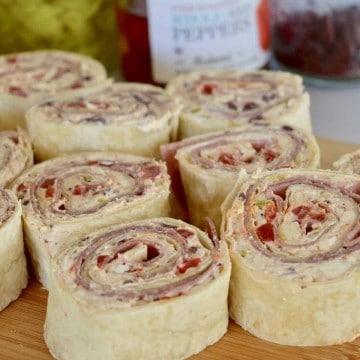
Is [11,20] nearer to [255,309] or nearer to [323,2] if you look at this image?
[323,2]

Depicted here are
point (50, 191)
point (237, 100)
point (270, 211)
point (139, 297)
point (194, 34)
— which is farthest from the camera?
point (194, 34)

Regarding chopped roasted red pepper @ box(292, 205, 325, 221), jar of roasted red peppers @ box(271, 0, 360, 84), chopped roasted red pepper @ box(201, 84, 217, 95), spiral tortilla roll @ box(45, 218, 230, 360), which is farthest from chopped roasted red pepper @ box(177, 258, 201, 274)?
jar of roasted red peppers @ box(271, 0, 360, 84)

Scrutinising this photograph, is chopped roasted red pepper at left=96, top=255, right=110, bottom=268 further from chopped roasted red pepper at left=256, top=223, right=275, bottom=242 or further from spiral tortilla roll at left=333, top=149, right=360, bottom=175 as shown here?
spiral tortilla roll at left=333, top=149, right=360, bottom=175

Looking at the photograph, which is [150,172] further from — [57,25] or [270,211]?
[57,25]

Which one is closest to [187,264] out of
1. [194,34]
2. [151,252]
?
[151,252]

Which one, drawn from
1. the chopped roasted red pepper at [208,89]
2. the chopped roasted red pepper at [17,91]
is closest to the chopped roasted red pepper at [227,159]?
the chopped roasted red pepper at [208,89]
